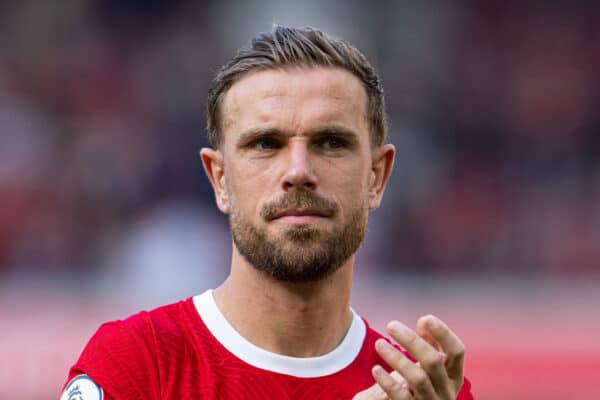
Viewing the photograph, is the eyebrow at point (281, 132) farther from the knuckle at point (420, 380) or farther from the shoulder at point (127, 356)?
the knuckle at point (420, 380)

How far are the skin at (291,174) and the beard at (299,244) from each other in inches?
0.4

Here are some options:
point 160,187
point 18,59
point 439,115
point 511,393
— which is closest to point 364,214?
point 511,393

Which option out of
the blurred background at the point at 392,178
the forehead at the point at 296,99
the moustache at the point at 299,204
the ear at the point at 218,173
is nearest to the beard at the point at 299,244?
the moustache at the point at 299,204

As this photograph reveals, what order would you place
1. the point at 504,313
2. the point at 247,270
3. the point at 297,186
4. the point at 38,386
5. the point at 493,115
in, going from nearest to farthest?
the point at 297,186 → the point at 247,270 → the point at 38,386 → the point at 504,313 → the point at 493,115

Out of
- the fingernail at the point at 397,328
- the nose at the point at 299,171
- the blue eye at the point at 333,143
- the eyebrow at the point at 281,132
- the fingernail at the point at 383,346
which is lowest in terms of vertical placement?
the fingernail at the point at 383,346

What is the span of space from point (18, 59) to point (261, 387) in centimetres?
930

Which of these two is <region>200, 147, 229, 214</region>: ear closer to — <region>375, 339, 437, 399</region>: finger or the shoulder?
the shoulder

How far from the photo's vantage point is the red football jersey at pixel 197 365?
254 cm

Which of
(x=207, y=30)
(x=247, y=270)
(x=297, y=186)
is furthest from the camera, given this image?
(x=207, y=30)

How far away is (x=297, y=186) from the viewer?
2.63 metres

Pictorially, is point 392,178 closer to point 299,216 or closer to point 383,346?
point 299,216

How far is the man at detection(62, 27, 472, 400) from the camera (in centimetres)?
263

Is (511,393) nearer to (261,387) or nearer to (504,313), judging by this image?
(504,313)

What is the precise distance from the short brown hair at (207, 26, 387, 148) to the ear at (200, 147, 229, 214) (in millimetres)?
39
